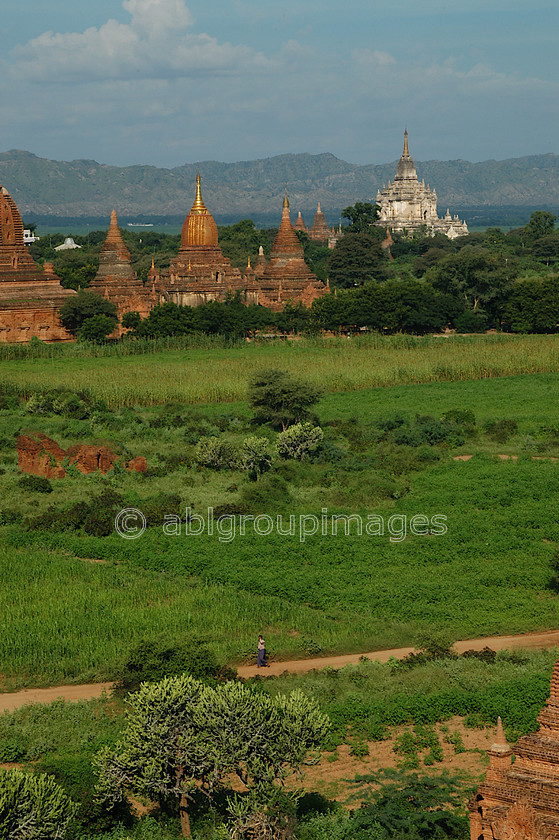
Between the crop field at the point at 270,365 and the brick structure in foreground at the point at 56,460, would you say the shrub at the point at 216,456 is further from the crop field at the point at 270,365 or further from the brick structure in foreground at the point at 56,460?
the crop field at the point at 270,365

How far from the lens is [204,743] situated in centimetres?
1566

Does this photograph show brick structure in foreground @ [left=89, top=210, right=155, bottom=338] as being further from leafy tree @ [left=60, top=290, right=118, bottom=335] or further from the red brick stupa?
the red brick stupa

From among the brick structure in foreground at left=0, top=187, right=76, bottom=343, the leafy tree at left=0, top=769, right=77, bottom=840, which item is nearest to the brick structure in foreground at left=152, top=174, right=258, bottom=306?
the brick structure in foreground at left=0, top=187, right=76, bottom=343

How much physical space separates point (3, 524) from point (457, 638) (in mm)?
12445

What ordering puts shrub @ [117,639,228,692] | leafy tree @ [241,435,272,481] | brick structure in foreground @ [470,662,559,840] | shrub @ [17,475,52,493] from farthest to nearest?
leafy tree @ [241,435,272,481]
shrub @ [17,475,52,493]
shrub @ [117,639,228,692]
brick structure in foreground @ [470,662,559,840]

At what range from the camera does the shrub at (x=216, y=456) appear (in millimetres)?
35438

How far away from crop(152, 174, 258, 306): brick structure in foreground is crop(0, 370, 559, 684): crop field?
36.8m

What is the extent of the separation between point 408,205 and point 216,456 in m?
152

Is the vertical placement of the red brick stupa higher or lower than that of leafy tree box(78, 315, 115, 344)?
lower

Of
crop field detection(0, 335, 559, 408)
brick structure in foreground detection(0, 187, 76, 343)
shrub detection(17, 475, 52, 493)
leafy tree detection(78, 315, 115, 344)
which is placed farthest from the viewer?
brick structure in foreground detection(0, 187, 76, 343)

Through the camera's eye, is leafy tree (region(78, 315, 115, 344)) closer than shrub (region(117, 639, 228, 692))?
No

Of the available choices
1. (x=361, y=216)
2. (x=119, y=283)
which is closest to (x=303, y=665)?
(x=119, y=283)

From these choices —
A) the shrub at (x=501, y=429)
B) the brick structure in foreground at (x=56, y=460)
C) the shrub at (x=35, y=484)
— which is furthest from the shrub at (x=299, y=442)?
the shrub at (x=35, y=484)

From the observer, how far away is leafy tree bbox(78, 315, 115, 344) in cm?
6475
